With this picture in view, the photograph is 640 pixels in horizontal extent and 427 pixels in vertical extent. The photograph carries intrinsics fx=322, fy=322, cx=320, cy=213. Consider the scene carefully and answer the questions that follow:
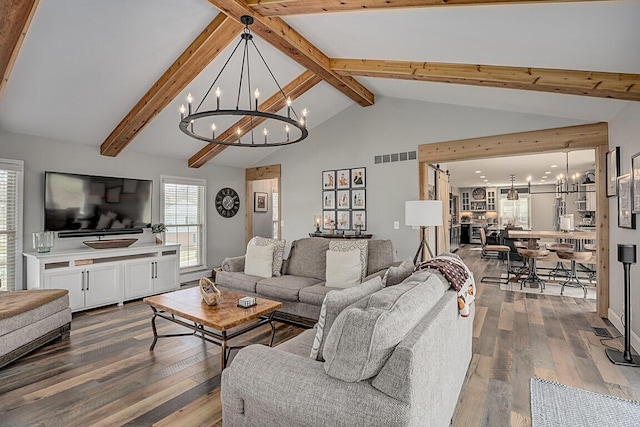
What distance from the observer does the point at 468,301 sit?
2.43 m

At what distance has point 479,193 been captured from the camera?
1374cm

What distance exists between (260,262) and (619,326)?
13.9ft

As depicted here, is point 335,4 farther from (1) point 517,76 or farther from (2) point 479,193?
(2) point 479,193

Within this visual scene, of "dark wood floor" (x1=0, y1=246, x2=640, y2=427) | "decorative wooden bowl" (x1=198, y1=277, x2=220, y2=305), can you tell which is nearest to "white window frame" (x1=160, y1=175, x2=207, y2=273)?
"dark wood floor" (x1=0, y1=246, x2=640, y2=427)

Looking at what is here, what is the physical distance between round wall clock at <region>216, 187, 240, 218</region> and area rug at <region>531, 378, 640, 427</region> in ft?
20.1

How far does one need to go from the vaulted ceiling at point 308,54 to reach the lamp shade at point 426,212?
4.80 ft

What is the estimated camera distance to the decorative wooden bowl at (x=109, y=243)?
4.73m

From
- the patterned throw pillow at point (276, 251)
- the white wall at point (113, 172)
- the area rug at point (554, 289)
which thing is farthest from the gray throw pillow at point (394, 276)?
the white wall at point (113, 172)

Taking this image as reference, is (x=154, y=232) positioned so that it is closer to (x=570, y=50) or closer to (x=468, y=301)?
(x=468, y=301)

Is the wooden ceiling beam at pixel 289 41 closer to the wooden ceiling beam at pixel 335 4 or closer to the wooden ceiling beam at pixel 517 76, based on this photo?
the wooden ceiling beam at pixel 335 4

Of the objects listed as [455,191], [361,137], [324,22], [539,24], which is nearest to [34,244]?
[324,22]

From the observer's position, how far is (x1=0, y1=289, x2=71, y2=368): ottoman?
9.28 ft

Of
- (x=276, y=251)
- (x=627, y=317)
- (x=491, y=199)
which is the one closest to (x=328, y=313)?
(x=276, y=251)

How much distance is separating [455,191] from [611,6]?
12.7 m
